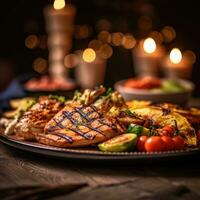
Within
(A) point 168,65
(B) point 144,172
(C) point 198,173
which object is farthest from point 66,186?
(A) point 168,65

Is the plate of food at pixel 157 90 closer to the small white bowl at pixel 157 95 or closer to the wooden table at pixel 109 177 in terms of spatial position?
the small white bowl at pixel 157 95

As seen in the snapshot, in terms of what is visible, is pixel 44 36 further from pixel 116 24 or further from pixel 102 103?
pixel 102 103

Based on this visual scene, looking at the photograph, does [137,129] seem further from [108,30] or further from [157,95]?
[108,30]

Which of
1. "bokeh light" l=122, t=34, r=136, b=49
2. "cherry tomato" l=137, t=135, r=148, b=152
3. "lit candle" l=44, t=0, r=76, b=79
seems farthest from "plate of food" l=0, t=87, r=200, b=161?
"bokeh light" l=122, t=34, r=136, b=49

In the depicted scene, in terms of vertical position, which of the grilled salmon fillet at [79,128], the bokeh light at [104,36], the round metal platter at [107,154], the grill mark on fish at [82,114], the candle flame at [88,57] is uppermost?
the bokeh light at [104,36]

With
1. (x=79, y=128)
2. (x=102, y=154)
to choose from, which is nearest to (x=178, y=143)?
(x=102, y=154)

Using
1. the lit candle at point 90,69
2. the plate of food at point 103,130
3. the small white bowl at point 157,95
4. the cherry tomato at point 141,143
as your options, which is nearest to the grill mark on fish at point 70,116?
the plate of food at point 103,130

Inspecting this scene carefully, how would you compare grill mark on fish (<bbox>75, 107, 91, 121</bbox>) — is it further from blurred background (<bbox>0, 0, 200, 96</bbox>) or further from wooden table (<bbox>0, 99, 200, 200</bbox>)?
blurred background (<bbox>0, 0, 200, 96</bbox>)
